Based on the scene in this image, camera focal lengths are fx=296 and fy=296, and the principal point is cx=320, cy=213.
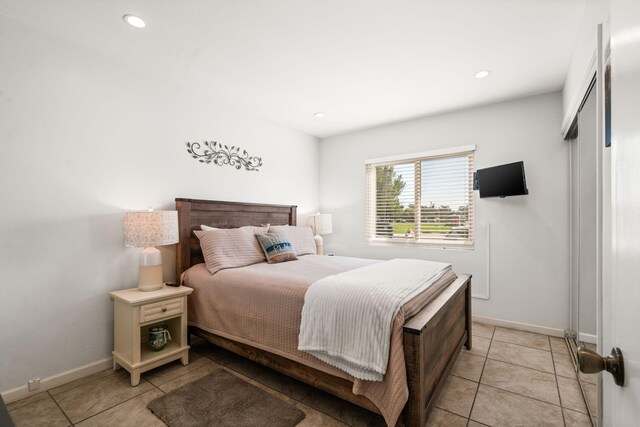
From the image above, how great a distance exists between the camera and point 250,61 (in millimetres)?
2688

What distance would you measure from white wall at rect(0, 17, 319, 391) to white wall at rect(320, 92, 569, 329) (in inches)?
127

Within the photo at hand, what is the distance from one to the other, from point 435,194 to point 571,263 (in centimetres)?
161

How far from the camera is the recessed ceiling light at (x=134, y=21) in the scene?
83.1 inches

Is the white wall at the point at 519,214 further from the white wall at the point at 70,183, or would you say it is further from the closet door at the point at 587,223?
the white wall at the point at 70,183

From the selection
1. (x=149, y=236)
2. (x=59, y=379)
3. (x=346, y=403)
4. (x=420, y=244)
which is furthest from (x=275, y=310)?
(x=420, y=244)

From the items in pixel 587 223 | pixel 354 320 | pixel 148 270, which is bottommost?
pixel 354 320

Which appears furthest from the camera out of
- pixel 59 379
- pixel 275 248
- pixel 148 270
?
pixel 275 248

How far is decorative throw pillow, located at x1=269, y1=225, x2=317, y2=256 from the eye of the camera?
12.0ft

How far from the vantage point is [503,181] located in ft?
11.0

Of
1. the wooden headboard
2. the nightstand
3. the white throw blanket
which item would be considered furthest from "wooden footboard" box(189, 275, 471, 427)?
the wooden headboard

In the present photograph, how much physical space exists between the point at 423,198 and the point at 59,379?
4.19 metres

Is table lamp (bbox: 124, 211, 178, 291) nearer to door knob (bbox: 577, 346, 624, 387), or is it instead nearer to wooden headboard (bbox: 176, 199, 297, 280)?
wooden headboard (bbox: 176, 199, 297, 280)

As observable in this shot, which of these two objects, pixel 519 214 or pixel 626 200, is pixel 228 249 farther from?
pixel 519 214

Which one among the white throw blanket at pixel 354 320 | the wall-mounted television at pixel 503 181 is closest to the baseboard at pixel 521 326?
the wall-mounted television at pixel 503 181
